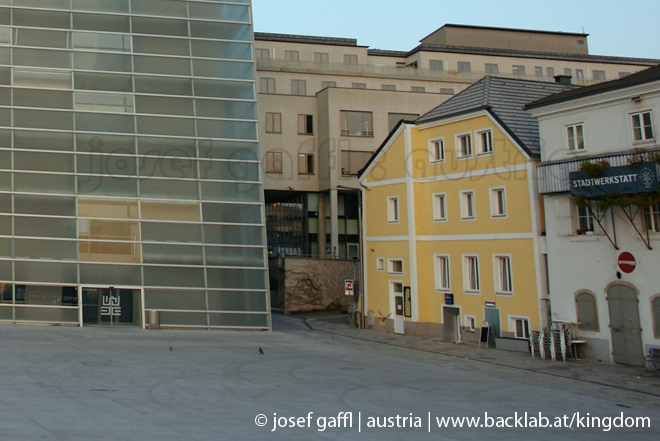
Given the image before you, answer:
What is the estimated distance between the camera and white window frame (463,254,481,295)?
3512 centimetres

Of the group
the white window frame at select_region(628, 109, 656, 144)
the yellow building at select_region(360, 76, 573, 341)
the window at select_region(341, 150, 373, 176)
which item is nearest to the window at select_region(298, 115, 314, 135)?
the window at select_region(341, 150, 373, 176)

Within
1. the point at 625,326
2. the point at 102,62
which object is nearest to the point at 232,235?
the point at 102,62

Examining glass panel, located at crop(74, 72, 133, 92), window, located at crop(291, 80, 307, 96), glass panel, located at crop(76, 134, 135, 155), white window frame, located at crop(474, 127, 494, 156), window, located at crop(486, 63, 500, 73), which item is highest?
window, located at crop(486, 63, 500, 73)

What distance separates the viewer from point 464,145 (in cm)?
3644

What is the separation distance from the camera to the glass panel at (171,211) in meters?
36.7

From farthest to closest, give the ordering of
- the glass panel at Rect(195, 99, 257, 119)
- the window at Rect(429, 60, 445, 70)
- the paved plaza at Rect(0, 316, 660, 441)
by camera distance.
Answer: the window at Rect(429, 60, 445, 70) → the glass panel at Rect(195, 99, 257, 119) → the paved plaza at Rect(0, 316, 660, 441)

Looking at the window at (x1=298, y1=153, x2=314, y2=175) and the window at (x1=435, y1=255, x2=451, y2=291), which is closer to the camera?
the window at (x1=435, y1=255, x2=451, y2=291)

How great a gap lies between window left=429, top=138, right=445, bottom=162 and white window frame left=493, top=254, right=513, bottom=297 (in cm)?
668

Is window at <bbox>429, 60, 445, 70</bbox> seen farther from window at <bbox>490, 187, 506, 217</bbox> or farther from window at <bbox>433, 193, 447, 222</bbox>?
window at <bbox>490, 187, 506, 217</bbox>

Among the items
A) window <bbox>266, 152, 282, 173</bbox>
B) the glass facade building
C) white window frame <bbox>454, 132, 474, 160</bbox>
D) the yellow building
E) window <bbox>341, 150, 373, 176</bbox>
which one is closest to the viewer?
the yellow building

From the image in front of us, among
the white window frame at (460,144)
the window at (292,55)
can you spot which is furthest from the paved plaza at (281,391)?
the window at (292,55)

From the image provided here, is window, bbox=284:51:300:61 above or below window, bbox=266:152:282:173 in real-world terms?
above

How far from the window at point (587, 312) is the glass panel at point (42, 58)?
2975cm

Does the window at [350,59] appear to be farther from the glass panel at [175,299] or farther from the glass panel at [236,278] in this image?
the glass panel at [175,299]
